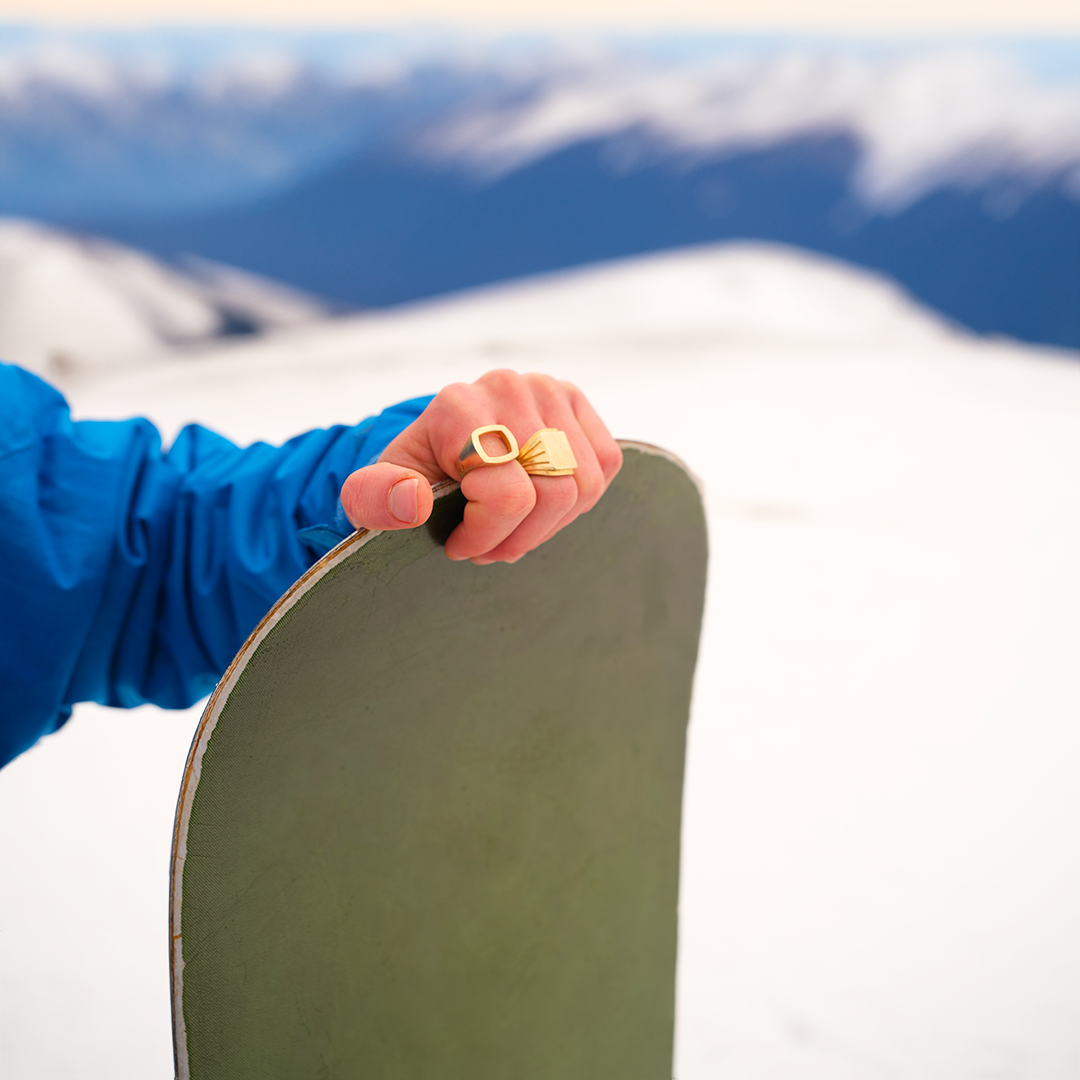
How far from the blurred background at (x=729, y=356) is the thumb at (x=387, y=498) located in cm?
67

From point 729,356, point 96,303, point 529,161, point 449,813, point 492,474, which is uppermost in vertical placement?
point 529,161

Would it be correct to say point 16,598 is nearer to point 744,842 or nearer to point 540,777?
point 540,777

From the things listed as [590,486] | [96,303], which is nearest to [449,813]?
[590,486]

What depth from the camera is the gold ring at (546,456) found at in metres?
0.36

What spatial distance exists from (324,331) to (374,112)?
1.17 m

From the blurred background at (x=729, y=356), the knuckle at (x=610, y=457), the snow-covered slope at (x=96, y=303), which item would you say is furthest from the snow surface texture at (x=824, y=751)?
the knuckle at (x=610, y=457)

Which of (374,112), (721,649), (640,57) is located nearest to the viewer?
(721,649)

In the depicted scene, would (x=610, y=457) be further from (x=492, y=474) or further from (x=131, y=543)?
(x=131, y=543)

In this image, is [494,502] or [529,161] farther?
[529,161]

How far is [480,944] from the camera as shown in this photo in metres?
0.47

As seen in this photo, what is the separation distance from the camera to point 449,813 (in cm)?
43

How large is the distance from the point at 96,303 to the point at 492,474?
241 cm

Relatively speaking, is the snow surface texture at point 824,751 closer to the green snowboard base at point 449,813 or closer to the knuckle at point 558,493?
the green snowboard base at point 449,813

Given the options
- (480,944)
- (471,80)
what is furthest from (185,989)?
(471,80)
